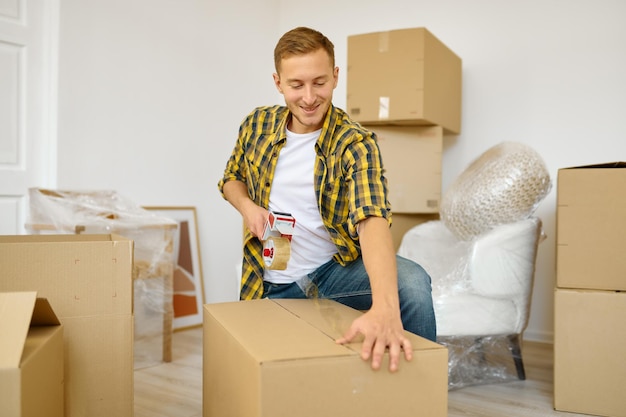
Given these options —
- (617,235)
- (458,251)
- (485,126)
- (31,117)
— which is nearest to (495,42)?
(485,126)

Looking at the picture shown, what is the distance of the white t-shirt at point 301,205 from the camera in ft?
4.86

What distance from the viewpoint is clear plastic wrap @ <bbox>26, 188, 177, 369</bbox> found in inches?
97.7

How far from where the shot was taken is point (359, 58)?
280 centimetres

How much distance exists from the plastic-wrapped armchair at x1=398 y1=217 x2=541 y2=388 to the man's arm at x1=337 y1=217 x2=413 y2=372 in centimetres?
103

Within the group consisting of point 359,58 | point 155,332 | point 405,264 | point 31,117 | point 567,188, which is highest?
point 359,58

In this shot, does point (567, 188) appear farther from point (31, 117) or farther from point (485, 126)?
point (31, 117)

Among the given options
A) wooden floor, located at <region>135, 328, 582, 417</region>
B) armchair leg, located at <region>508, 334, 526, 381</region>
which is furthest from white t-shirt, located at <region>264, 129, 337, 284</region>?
armchair leg, located at <region>508, 334, 526, 381</region>

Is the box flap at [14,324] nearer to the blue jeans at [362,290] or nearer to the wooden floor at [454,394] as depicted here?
the blue jeans at [362,290]

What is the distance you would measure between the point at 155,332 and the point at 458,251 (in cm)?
130

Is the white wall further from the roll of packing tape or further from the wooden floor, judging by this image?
the roll of packing tape

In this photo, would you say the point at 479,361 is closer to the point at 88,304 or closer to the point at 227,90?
the point at 88,304

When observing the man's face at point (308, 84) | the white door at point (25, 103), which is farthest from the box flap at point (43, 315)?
the white door at point (25, 103)

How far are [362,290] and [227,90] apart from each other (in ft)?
8.32

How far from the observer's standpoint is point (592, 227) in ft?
6.39
